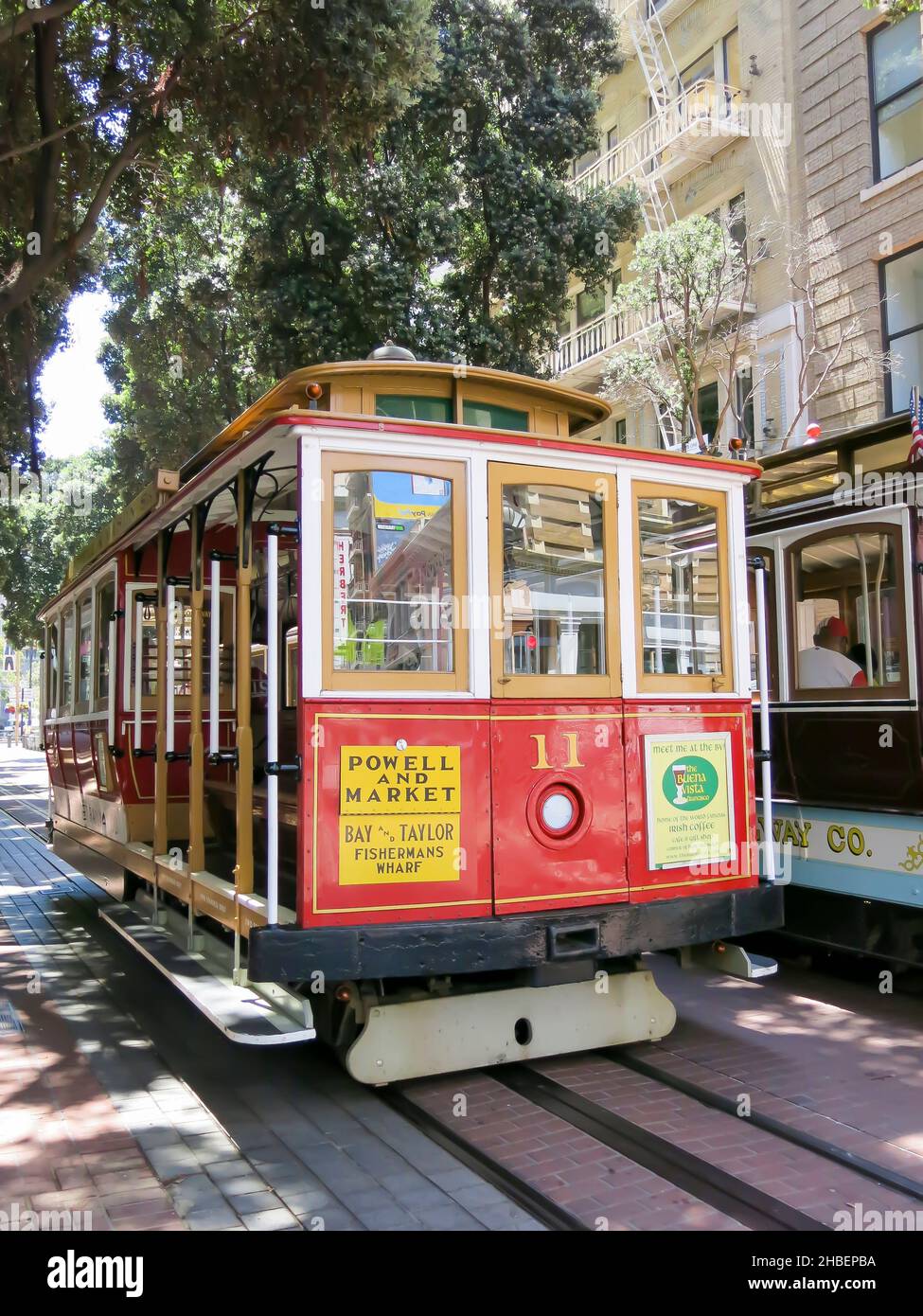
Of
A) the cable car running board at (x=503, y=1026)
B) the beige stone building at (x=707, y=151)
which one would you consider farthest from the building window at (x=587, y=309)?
the cable car running board at (x=503, y=1026)

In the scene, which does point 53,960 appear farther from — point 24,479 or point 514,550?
point 24,479

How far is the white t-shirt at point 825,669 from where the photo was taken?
6.57 meters

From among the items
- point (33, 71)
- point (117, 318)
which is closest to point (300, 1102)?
point (33, 71)

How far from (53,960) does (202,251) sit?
11.7m

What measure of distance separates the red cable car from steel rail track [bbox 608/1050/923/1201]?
0.77ft

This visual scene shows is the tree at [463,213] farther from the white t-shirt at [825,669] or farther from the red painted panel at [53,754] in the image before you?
the white t-shirt at [825,669]

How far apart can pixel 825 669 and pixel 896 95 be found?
11.9 metres

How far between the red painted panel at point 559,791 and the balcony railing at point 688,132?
14.3 meters

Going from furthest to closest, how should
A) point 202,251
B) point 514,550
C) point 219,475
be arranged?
point 202,251
point 219,475
point 514,550

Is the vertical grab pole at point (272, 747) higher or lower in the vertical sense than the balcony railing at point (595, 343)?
lower

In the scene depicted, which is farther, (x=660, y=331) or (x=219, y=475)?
(x=660, y=331)

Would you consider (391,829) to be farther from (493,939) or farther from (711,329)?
(711,329)

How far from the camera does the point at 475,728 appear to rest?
471 cm
